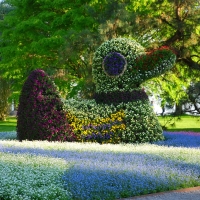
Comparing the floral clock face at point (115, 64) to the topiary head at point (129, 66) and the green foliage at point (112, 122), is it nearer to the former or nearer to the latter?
the topiary head at point (129, 66)

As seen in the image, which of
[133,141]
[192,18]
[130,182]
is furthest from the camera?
[192,18]

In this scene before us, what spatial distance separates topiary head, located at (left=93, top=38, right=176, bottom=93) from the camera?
14.2 metres

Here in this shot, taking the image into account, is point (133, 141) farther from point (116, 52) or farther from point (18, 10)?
point (18, 10)

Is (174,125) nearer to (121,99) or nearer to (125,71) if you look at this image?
(121,99)

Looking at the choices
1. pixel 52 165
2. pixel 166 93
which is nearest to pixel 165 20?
pixel 166 93

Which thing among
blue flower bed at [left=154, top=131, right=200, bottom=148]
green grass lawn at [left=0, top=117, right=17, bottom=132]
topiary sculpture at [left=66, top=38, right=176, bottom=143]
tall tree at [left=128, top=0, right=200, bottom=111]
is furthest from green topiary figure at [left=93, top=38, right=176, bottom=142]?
green grass lawn at [left=0, top=117, right=17, bottom=132]

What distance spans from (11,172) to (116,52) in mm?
7576

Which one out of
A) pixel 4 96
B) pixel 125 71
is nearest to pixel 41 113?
pixel 125 71

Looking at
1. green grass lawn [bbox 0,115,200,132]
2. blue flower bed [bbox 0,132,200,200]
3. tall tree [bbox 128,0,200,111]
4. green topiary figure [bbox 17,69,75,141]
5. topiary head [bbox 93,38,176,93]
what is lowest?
blue flower bed [bbox 0,132,200,200]

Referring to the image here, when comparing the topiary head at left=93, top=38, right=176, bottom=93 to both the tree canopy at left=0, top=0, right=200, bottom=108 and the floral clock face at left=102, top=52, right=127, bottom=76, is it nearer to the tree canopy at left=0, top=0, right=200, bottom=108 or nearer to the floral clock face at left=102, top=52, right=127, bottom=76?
the floral clock face at left=102, top=52, right=127, bottom=76

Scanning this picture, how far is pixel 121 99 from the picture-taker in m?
14.2

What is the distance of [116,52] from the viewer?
1436 centimetres

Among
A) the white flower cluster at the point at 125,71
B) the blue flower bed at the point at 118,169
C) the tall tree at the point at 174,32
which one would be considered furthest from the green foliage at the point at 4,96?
the blue flower bed at the point at 118,169

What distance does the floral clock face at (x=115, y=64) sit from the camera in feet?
46.6
